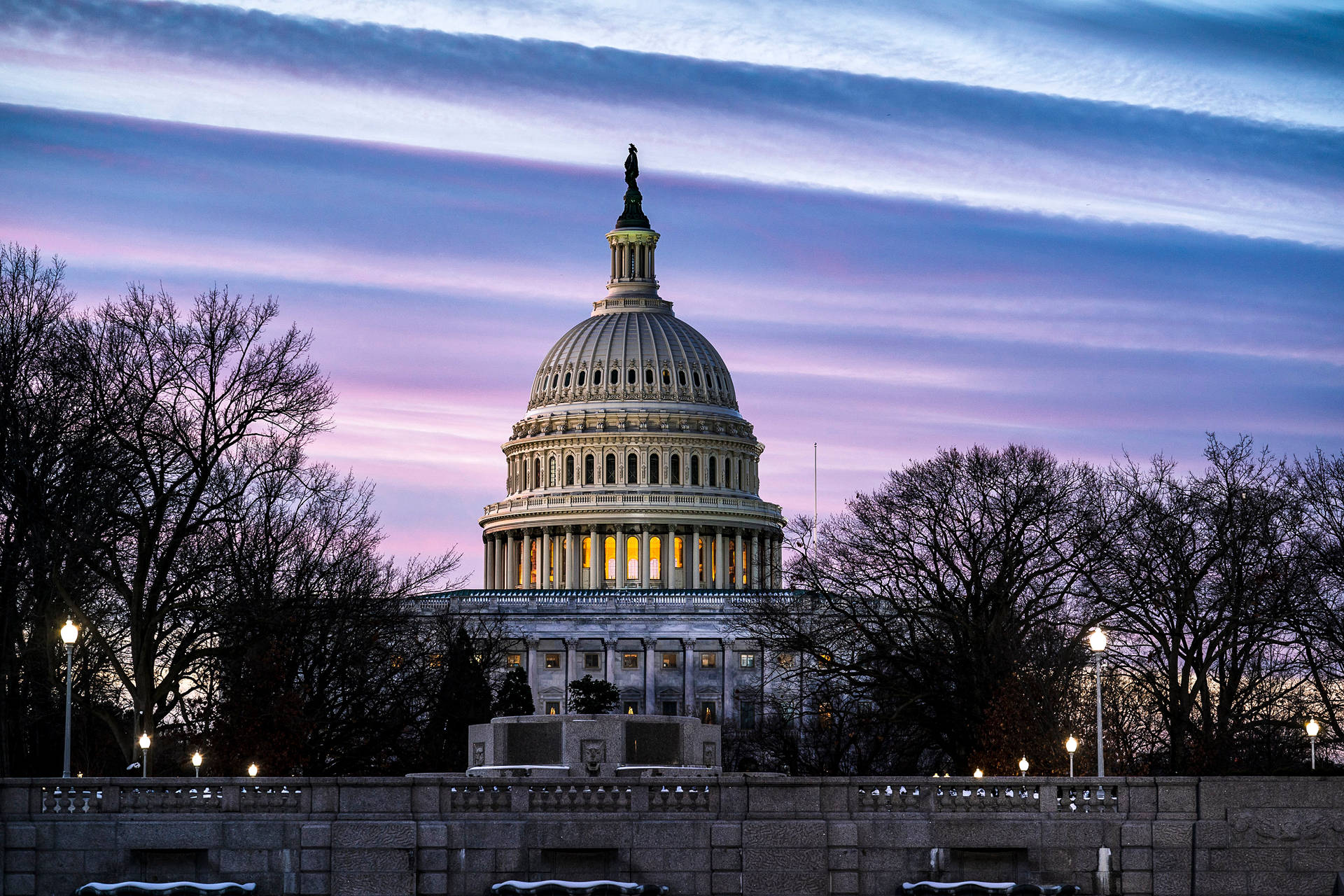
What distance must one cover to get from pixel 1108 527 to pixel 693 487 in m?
114

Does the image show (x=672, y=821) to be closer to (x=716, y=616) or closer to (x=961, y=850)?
(x=961, y=850)

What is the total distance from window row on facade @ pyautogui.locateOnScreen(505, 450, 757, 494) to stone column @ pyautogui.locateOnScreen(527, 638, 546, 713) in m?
29.9

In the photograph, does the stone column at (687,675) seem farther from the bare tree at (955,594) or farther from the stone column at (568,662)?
the bare tree at (955,594)

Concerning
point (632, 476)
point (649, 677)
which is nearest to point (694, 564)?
point (632, 476)

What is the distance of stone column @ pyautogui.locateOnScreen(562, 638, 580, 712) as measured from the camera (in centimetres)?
15988

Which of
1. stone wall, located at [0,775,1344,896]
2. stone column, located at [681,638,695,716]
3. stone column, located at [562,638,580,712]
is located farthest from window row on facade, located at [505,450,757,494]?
stone wall, located at [0,775,1344,896]

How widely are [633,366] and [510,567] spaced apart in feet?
62.9

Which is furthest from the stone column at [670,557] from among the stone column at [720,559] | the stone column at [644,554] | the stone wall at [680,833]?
the stone wall at [680,833]

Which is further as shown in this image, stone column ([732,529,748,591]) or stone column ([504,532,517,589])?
stone column ([732,529,748,591])

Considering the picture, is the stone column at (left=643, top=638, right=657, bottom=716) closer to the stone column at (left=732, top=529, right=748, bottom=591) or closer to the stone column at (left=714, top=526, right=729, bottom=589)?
the stone column at (left=714, top=526, right=729, bottom=589)

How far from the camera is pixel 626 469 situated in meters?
190

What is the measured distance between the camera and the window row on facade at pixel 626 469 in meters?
190

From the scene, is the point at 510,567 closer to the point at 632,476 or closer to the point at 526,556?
the point at 526,556

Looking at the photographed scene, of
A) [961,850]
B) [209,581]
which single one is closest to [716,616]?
[209,581]
